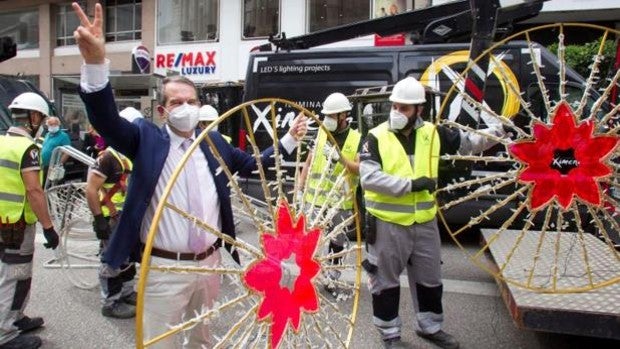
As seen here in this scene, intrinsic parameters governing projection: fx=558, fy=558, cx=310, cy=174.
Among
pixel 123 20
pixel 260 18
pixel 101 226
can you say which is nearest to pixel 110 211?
pixel 101 226

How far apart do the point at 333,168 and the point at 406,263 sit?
100cm

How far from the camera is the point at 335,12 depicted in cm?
1545

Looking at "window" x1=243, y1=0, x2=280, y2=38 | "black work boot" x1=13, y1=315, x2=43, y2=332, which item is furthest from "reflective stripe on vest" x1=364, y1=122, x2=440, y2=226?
"window" x1=243, y1=0, x2=280, y2=38

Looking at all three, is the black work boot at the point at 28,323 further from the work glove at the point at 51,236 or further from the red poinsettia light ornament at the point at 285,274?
the red poinsettia light ornament at the point at 285,274

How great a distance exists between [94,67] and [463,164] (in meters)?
3.71

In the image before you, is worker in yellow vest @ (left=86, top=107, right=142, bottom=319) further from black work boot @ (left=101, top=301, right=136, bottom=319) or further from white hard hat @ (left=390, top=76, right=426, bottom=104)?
white hard hat @ (left=390, top=76, right=426, bottom=104)

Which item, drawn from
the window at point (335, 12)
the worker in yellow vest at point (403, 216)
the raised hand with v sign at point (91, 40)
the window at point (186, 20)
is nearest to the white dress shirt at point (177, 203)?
the raised hand with v sign at point (91, 40)

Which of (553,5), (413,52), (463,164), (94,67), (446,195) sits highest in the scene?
(553,5)

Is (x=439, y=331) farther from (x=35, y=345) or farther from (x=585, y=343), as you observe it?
(x=35, y=345)

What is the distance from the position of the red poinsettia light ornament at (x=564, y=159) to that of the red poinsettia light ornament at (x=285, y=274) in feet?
4.18

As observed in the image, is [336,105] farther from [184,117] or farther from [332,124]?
[184,117]

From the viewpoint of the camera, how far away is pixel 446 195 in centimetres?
647

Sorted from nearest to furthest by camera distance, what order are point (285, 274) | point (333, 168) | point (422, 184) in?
point (285, 274) < point (333, 168) < point (422, 184)

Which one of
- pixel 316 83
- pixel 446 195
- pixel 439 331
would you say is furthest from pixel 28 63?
pixel 439 331
